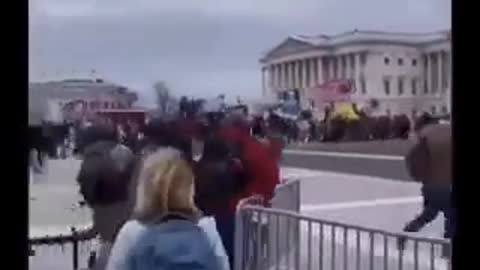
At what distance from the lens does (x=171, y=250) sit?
212cm

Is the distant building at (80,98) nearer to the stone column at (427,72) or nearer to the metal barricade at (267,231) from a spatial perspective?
the stone column at (427,72)

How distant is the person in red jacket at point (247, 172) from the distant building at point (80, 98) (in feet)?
1.47

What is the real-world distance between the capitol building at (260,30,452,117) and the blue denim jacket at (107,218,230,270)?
1.31 feet

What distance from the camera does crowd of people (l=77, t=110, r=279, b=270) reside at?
1964mm

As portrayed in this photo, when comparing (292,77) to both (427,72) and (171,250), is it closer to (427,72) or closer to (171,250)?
(427,72)

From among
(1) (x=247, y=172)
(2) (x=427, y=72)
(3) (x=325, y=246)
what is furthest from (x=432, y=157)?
(3) (x=325, y=246)

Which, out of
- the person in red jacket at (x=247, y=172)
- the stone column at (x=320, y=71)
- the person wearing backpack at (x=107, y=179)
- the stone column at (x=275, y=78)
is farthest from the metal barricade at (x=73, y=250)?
the stone column at (x=320, y=71)

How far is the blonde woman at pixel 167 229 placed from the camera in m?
2.05

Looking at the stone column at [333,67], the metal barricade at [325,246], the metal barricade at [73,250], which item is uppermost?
the stone column at [333,67]

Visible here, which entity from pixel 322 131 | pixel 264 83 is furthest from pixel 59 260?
pixel 322 131

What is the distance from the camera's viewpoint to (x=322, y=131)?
285 cm

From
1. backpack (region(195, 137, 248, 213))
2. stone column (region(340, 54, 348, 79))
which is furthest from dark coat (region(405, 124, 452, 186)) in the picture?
backpack (region(195, 137, 248, 213))

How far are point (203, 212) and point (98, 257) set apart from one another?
0.97 ft

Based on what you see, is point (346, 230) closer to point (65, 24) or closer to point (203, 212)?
point (203, 212)
